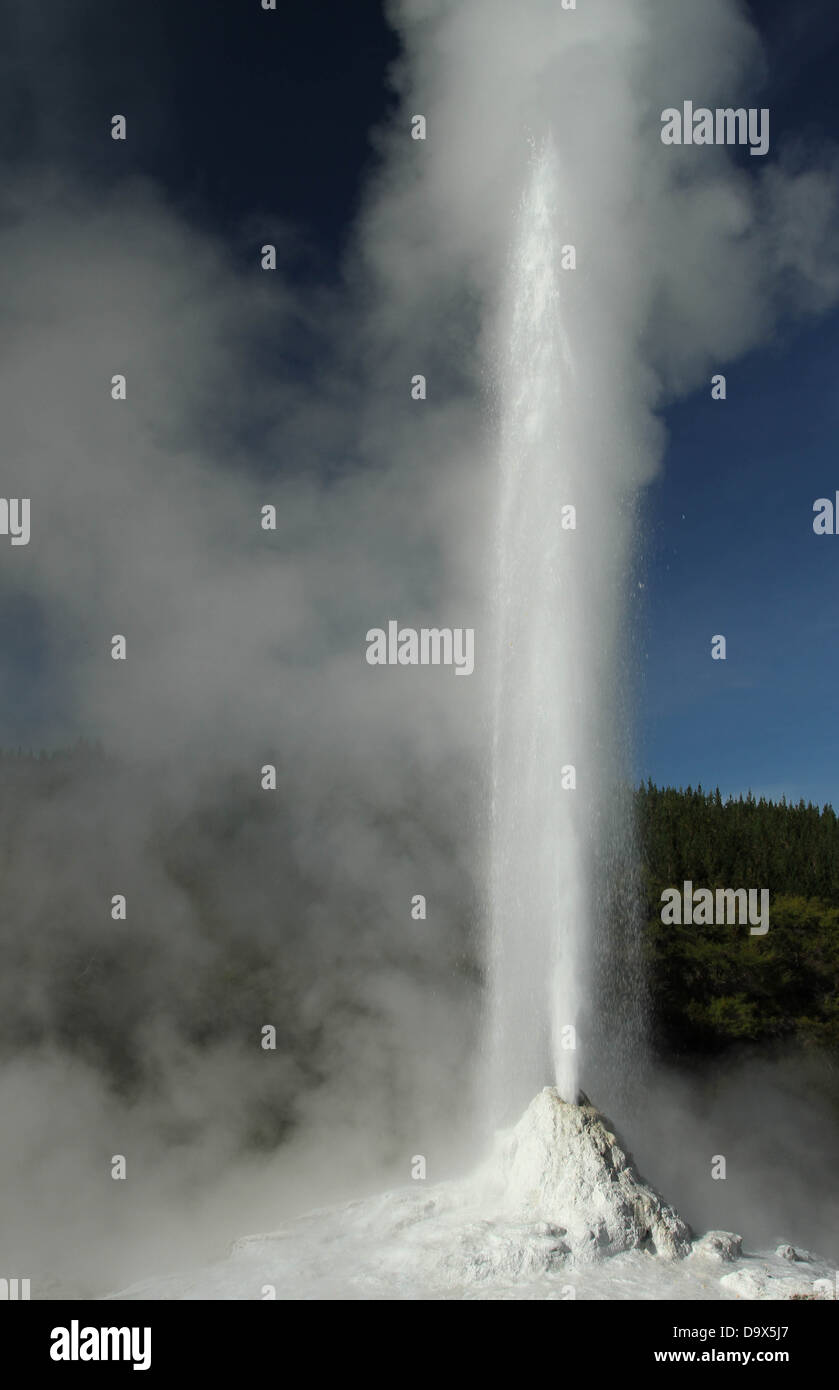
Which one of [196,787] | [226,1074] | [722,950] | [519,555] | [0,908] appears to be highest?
[519,555]

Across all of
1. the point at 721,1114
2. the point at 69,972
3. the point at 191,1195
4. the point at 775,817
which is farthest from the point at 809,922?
the point at 69,972

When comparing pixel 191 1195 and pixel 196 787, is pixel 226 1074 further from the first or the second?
pixel 196 787

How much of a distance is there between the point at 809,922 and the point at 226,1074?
16469 millimetres

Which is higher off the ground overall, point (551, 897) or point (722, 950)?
point (551, 897)

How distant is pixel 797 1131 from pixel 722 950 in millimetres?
4581

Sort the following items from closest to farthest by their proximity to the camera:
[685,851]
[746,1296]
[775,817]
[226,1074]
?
1. [746,1296]
2. [226,1074]
3. [685,851]
4. [775,817]

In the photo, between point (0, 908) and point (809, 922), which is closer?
point (0, 908)

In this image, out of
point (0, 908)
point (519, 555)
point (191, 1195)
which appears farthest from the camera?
point (0, 908)

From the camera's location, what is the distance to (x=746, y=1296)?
7.53 meters

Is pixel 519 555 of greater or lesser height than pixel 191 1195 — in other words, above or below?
above

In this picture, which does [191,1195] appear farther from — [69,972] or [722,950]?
[722,950]

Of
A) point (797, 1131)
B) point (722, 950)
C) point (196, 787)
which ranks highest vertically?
point (196, 787)

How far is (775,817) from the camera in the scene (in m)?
37.2

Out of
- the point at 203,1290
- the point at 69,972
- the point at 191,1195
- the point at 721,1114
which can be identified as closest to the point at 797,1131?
the point at 721,1114
